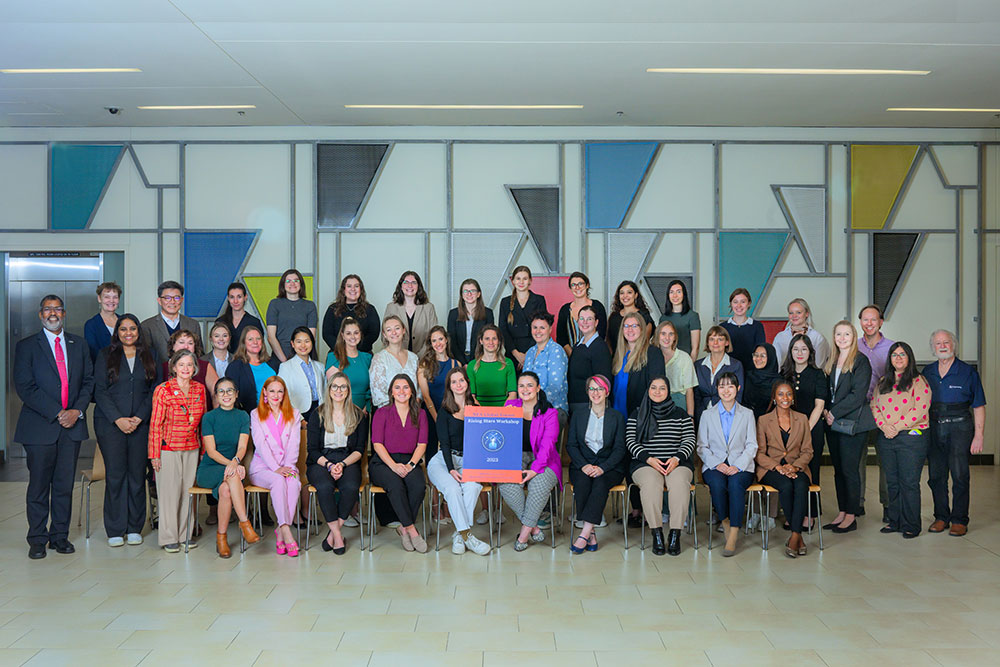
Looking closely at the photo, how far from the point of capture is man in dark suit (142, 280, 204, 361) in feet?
20.5

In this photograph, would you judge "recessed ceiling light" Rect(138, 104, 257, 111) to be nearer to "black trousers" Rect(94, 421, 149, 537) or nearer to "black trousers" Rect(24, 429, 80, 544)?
"black trousers" Rect(94, 421, 149, 537)

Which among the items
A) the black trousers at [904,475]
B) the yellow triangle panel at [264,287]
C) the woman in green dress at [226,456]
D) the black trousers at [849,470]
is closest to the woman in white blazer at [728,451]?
the black trousers at [849,470]

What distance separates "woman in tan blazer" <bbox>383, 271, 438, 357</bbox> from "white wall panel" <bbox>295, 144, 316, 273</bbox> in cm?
173

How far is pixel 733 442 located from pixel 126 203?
21.4 feet

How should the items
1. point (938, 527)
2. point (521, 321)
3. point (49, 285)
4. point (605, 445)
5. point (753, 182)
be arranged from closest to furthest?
point (605, 445), point (938, 527), point (521, 321), point (753, 182), point (49, 285)

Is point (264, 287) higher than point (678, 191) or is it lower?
lower

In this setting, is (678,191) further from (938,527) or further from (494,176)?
(938,527)

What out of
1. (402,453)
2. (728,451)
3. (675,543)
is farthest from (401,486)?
(728,451)

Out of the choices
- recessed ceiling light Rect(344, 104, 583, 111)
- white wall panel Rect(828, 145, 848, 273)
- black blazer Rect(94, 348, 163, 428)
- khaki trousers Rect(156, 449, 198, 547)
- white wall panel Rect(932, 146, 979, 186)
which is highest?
recessed ceiling light Rect(344, 104, 583, 111)

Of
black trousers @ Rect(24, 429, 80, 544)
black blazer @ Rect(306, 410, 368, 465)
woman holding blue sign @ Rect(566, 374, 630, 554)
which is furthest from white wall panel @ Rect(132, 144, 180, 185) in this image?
woman holding blue sign @ Rect(566, 374, 630, 554)

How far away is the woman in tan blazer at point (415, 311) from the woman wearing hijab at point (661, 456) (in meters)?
2.20

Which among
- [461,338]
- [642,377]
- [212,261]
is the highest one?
[212,261]

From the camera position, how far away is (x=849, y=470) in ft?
20.4

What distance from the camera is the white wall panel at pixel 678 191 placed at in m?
8.67
